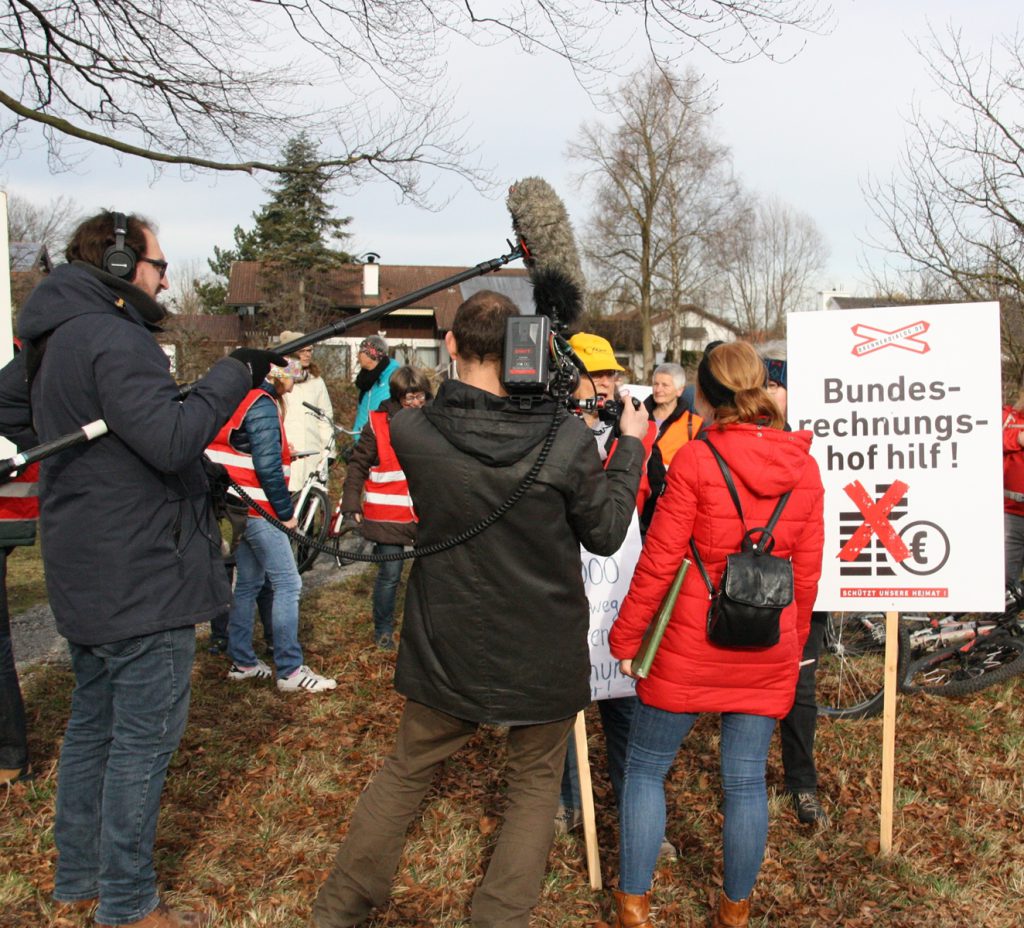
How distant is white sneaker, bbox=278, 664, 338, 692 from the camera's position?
5.61m

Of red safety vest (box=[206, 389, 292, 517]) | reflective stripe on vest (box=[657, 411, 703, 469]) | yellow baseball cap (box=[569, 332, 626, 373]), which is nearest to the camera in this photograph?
yellow baseball cap (box=[569, 332, 626, 373])

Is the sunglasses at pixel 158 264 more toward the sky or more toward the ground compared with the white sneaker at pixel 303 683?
more toward the sky

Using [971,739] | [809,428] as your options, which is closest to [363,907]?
[809,428]

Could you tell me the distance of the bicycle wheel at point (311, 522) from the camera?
29.9 ft

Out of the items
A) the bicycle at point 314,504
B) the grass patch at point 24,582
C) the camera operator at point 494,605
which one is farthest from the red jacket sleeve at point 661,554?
the bicycle at point 314,504

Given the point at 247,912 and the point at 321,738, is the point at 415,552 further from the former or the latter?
the point at 321,738

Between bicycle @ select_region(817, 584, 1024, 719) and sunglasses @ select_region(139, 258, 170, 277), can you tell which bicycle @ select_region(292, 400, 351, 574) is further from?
sunglasses @ select_region(139, 258, 170, 277)

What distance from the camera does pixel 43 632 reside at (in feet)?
23.4

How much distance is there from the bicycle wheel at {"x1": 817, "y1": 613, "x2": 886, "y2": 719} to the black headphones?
14.3 ft

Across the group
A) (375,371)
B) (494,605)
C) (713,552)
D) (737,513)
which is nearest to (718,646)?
(713,552)

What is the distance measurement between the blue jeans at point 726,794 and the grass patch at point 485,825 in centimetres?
44

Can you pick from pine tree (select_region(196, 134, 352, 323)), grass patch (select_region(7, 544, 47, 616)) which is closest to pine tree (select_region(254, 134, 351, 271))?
pine tree (select_region(196, 134, 352, 323))

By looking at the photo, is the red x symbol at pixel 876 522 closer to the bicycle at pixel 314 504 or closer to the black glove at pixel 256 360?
the black glove at pixel 256 360

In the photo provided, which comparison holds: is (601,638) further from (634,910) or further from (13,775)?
(13,775)
